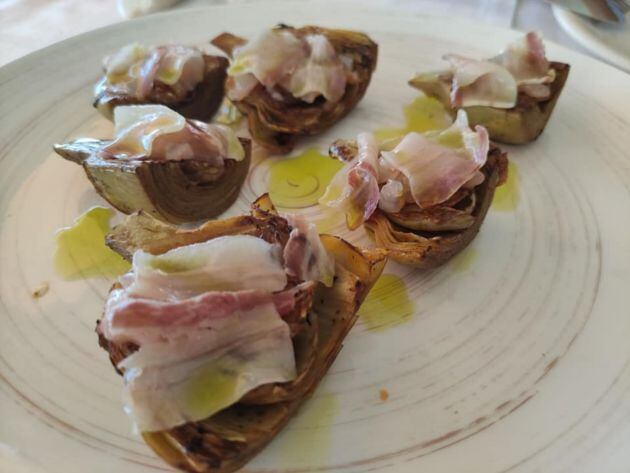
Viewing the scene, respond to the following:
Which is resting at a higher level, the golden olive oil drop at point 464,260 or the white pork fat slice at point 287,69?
the white pork fat slice at point 287,69

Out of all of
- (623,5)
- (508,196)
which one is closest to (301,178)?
(508,196)

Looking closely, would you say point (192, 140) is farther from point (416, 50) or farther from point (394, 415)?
point (416, 50)

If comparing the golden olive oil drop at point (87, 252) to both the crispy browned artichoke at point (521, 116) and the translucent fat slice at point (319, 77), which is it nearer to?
the translucent fat slice at point (319, 77)

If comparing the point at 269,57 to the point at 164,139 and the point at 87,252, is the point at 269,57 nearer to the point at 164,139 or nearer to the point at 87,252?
the point at 164,139

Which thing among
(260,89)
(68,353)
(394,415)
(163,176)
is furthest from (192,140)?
(394,415)

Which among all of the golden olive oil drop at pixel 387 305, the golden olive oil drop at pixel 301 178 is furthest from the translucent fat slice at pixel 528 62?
the golden olive oil drop at pixel 387 305

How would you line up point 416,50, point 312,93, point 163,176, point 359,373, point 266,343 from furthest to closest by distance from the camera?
point 416,50 < point 312,93 < point 163,176 < point 359,373 < point 266,343
